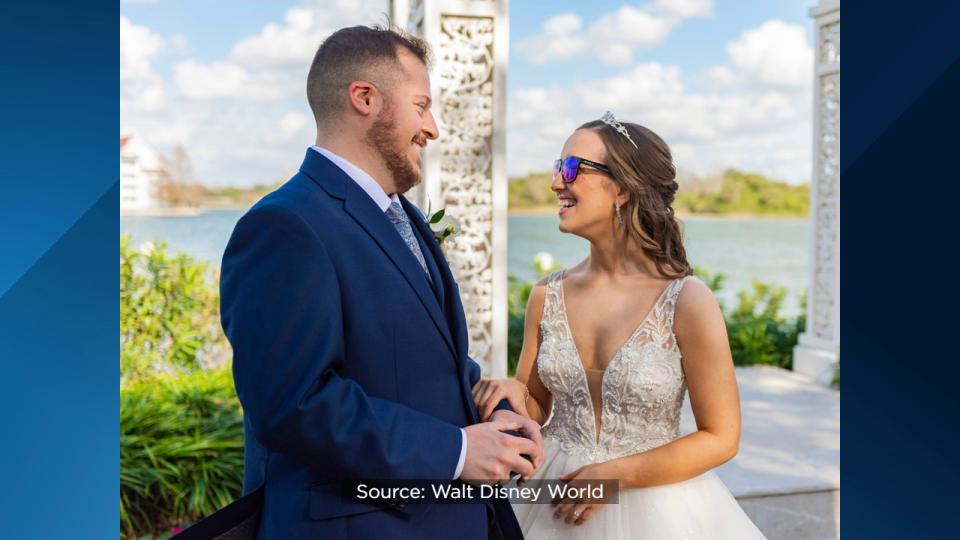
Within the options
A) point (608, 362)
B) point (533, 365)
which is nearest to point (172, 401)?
point (533, 365)

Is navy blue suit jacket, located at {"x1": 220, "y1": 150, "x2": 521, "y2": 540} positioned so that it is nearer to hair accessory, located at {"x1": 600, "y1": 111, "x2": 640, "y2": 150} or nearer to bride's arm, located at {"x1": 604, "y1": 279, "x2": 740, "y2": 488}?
bride's arm, located at {"x1": 604, "y1": 279, "x2": 740, "y2": 488}

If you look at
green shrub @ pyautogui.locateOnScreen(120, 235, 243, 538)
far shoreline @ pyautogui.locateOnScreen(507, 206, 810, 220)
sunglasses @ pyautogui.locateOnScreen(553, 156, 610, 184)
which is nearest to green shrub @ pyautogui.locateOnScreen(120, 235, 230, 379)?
green shrub @ pyautogui.locateOnScreen(120, 235, 243, 538)

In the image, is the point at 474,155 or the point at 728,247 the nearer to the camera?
the point at 474,155

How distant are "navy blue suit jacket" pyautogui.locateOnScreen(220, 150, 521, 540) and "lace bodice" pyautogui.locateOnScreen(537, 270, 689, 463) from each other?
71 cm

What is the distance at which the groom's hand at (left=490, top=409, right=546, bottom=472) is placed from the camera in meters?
1.75

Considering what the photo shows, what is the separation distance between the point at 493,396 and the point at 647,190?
3.05 feet

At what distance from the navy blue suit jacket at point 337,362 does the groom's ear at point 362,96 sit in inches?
5.3

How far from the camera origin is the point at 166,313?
290 inches

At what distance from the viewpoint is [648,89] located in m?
29.3

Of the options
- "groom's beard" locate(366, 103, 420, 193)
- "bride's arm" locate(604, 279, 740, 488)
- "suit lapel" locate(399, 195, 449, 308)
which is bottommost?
"bride's arm" locate(604, 279, 740, 488)
